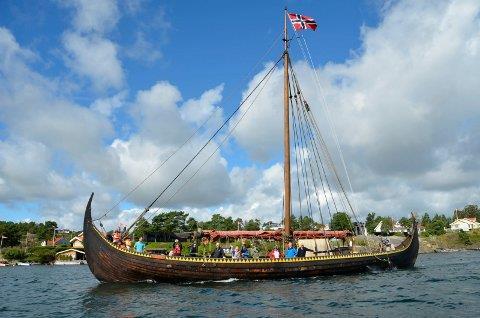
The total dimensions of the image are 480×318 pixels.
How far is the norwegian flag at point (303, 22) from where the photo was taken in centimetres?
3831

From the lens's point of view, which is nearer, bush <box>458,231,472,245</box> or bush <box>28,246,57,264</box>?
bush <box>28,246,57,264</box>

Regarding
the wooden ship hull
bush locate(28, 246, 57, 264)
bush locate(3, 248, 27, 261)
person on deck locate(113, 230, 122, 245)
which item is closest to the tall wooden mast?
the wooden ship hull

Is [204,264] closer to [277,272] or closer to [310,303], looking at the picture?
[277,272]

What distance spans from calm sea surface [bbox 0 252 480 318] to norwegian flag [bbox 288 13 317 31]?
21265mm

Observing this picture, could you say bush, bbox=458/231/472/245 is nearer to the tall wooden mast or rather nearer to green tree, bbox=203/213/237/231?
green tree, bbox=203/213/237/231

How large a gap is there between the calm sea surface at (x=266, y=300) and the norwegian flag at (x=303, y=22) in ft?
69.8

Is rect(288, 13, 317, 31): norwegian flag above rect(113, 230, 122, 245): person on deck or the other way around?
above

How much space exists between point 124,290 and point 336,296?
12199mm

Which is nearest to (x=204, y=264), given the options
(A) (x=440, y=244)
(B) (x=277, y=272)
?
(B) (x=277, y=272)

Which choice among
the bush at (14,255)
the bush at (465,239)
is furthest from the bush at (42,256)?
the bush at (465,239)

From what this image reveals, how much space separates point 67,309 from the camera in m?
21.5

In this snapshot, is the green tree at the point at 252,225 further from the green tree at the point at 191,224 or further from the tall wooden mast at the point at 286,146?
the tall wooden mast at the point at 286,146

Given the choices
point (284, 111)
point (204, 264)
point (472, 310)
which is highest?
point (284, 111)

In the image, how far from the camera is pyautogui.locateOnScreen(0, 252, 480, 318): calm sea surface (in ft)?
61.0
